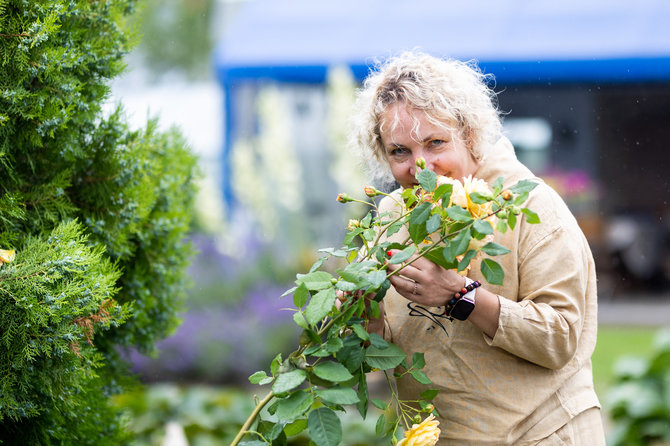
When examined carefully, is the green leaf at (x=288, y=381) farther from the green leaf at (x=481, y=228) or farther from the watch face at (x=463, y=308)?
the green leaf at (x=481, y=228)

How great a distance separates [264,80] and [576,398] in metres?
8.22

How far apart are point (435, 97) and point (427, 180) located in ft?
1.16

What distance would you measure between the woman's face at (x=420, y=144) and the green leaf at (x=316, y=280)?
44cm

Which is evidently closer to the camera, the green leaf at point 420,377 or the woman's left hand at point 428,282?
the woman's left hand at point 428,282

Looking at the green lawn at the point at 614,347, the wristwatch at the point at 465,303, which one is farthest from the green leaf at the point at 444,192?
the green lawn at the point at 614,347

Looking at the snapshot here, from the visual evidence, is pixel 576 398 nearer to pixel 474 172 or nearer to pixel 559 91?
pixel 474 172

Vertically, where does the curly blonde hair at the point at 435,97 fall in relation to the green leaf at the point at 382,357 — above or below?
above

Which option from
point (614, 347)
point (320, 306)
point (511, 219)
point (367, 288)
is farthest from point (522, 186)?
point (614, 347)

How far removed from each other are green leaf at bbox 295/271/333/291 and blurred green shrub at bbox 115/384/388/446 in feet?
8.07

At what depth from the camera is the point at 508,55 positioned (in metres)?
9.09

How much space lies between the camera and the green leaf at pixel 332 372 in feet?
5.44

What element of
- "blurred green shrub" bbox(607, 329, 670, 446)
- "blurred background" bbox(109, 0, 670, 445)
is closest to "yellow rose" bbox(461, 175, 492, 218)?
"blurred green shrub" bbox(607, 329, 670, 446)

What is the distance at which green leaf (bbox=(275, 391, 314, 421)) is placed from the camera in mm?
1669

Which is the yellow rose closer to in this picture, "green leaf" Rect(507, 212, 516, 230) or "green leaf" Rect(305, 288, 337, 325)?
"green leaf" Rect(507, 212, 516, 230)
